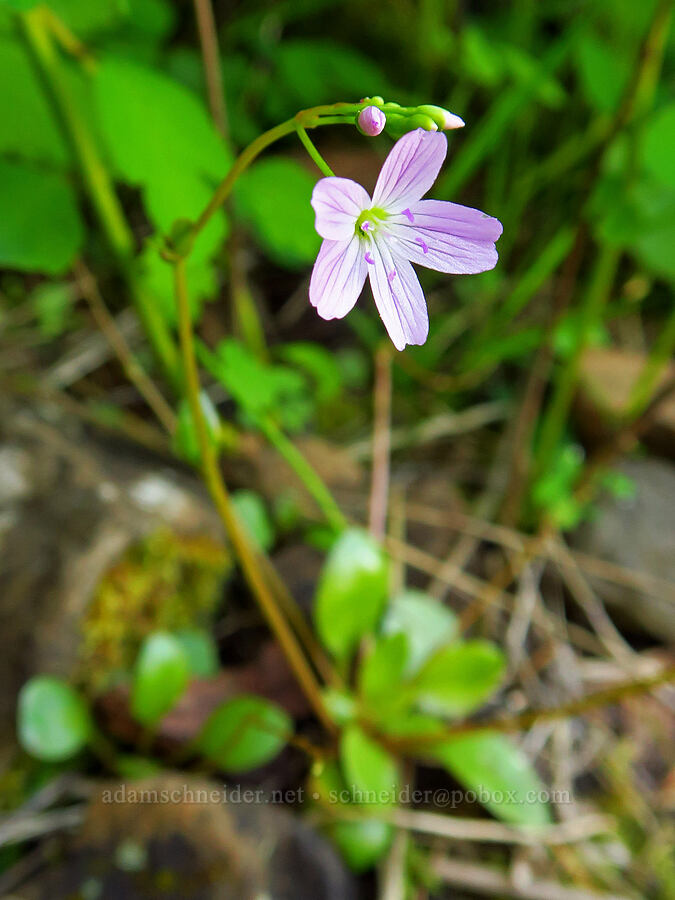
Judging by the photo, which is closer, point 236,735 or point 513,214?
point 236,735

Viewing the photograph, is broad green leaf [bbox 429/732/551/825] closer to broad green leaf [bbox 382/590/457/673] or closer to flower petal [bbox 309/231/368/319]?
broad green leaf [bbox 382/590/457/673]

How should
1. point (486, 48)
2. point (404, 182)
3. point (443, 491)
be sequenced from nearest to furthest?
point (404, 182) → point (486, 48) → point (443, 491)

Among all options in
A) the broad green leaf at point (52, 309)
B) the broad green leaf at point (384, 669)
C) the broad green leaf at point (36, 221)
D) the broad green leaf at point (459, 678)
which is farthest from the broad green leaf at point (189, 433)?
the broad green leaf at point (52, 309)

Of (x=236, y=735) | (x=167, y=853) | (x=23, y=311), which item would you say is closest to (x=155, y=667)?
(x=236, y=735)

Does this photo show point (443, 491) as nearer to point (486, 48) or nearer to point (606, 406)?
point (606, 406)

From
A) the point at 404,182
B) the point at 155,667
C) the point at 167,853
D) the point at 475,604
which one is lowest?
the point at 475,604

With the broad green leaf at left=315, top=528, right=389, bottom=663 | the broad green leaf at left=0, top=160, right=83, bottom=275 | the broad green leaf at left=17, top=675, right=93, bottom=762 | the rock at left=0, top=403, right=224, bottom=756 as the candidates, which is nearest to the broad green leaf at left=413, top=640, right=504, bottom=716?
the broad green leaf at left=315, top=528, right=389, bottom=663

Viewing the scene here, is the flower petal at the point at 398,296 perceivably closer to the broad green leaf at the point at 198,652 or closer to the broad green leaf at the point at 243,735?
the broad green leaf at the point at 243,735
